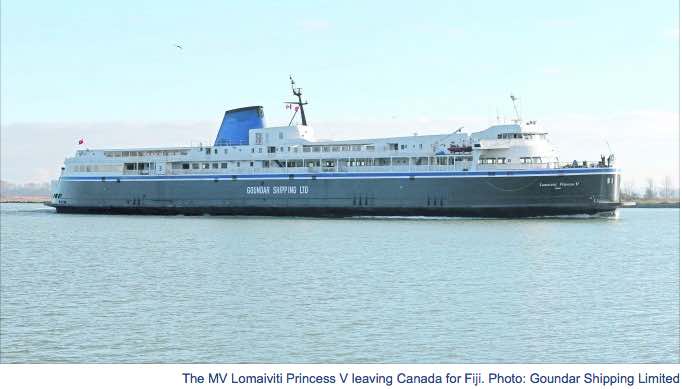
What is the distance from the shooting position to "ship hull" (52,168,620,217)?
52.3m

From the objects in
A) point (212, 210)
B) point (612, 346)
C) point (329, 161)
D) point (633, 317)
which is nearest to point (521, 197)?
point (329, 161)

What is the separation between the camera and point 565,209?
52156mm

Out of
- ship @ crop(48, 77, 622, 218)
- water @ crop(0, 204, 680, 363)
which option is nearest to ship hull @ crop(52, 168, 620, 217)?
ship @ crop(48, 77, 622, 218)

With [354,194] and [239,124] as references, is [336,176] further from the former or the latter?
[239,124]

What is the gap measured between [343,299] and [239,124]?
148ft

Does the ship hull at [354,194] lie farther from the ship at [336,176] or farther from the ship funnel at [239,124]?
the ship funnel at [239,124]

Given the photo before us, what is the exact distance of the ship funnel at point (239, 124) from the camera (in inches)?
2566

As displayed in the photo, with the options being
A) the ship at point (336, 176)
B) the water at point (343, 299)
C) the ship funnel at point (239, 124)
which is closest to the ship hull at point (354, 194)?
the ship at point (336, 176)

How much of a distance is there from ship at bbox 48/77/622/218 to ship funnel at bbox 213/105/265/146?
7 cm

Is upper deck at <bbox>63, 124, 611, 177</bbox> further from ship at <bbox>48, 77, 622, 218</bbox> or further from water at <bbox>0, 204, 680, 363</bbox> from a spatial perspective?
Answer: water at <bbox>0, 204, 680, 363</bbox>

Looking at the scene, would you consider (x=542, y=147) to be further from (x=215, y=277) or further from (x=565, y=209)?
(x=215, y=277)

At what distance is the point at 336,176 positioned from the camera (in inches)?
2313

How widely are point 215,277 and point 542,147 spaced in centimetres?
3317

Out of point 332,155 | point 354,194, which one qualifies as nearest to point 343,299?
point 354,194
